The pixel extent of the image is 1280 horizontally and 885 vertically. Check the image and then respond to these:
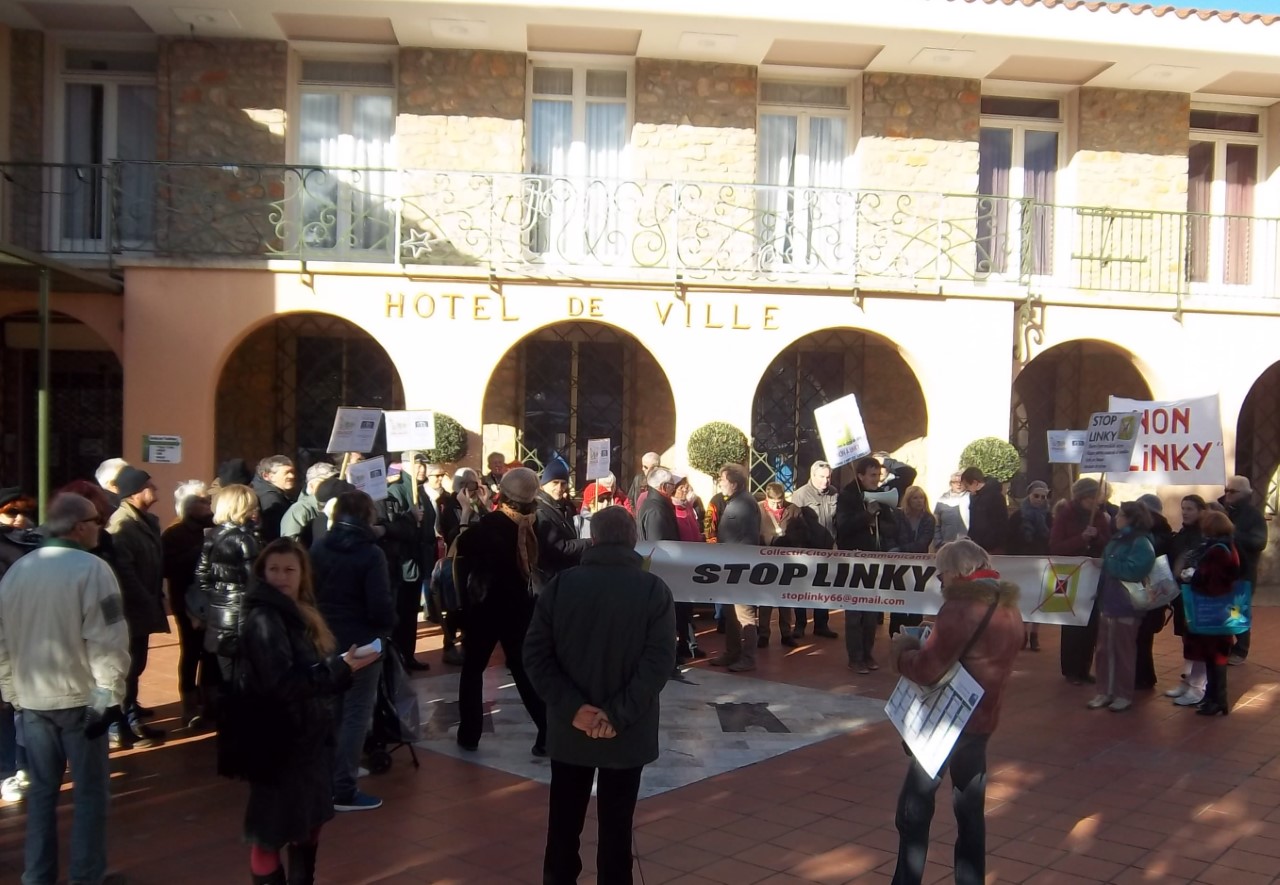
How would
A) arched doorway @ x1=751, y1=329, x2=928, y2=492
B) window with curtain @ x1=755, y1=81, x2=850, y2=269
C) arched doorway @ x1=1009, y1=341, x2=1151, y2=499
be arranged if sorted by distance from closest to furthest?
window with curtain @ x1=755, y1=81, x2=850, y2=269, arched doorway @ x1=751, y1=329, x2=928, y2=492, arched doorway @ x1=1009, y1=341, x2=1151, y2=499

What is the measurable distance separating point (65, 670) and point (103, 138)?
414 inches

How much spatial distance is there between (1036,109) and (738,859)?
39.3 feet

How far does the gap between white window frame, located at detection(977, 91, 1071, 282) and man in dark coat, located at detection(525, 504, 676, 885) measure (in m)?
11.3

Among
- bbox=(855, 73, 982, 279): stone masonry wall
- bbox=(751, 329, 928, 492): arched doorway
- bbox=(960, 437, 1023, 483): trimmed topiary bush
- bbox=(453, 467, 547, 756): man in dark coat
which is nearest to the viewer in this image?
bbox=(453, 467, 547, 756): man in dark coat

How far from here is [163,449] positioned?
1125 centimetres

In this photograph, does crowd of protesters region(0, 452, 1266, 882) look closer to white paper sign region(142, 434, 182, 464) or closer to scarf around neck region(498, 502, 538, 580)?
scarf around neck region(498, 502, 538, 580)

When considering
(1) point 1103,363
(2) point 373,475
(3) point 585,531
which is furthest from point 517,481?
(1) point 1103,363

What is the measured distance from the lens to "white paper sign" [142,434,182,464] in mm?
11188

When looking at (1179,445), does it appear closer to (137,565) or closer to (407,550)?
(407,550)

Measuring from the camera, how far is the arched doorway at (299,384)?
44.9 feet

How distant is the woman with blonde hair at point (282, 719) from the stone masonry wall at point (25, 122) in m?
10.5

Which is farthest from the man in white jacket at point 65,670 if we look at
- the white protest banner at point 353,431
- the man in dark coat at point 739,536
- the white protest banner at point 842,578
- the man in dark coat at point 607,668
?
the man in dark coat at point 739,536

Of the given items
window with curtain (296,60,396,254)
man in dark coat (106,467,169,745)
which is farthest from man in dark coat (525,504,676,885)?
window with curtain (296,60,396,254)

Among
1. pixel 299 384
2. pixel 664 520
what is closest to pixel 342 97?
pixel 299 384
